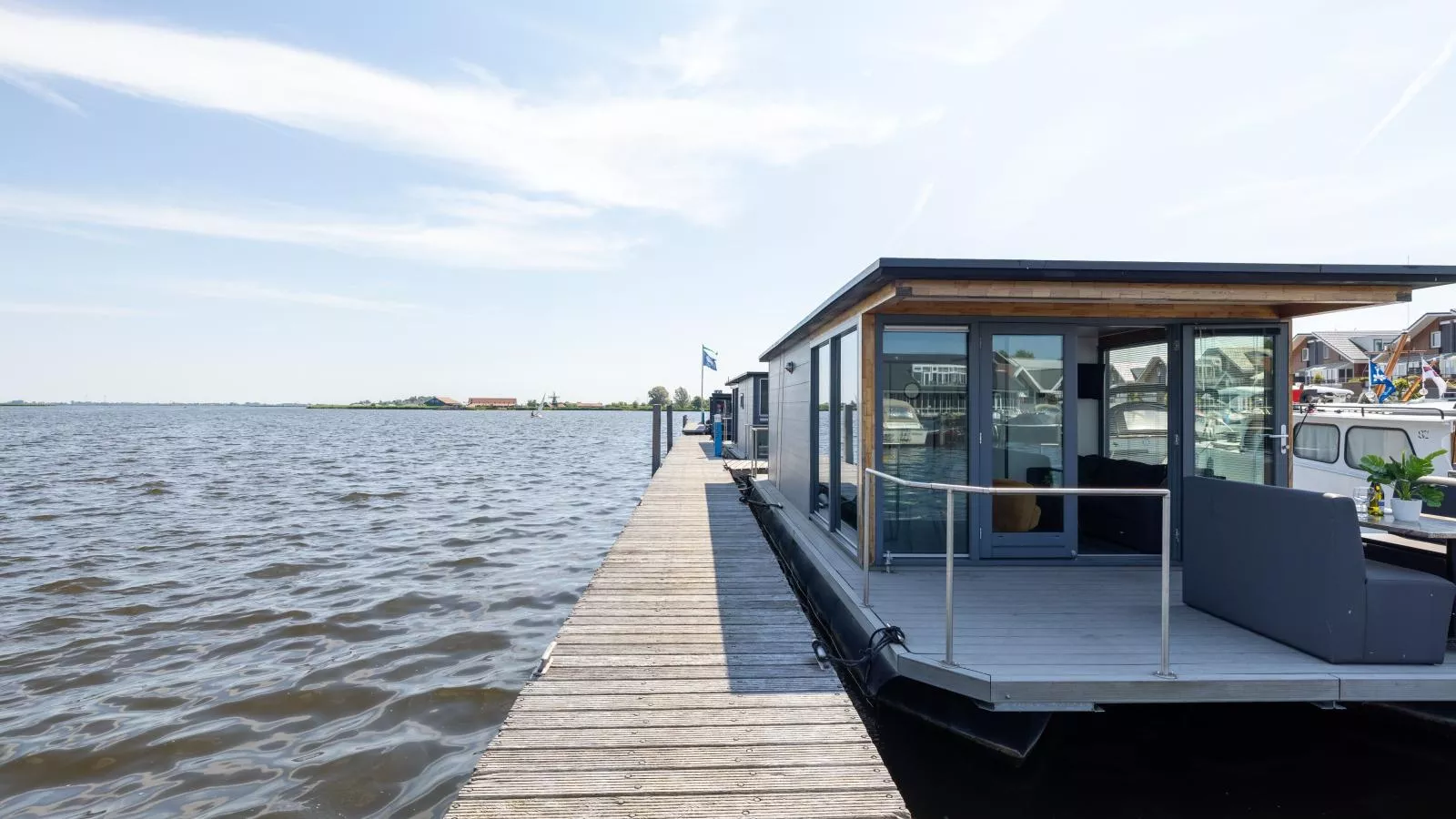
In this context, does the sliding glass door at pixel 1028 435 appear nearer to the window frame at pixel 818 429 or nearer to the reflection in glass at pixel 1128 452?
the reflection in glass at pixel 1128 452

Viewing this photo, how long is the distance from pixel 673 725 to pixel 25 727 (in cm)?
490

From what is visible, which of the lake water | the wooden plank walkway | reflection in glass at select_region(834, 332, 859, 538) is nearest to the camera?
the wooden plank walkway

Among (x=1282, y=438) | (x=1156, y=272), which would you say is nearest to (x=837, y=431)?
(x=1156, y=272)

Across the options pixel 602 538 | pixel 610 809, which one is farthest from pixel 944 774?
pixel 602 538

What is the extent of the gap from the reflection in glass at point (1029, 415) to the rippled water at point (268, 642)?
4.40 metres

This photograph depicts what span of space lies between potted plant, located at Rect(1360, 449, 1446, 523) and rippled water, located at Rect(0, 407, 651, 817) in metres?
5.69

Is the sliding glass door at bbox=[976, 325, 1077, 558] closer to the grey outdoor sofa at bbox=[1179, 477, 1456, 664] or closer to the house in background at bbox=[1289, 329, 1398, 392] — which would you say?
the grey outdoor sofa at bbox=[1179, 477, 1456, 664]

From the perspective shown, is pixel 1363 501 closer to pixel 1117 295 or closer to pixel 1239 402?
pixel 1239 402

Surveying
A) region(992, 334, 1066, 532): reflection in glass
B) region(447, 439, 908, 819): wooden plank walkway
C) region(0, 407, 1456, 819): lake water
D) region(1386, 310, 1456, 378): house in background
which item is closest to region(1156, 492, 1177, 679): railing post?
region(0, 407, 1456, 819): lake water

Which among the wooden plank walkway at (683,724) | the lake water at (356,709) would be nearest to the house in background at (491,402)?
the lake water at (356,709)

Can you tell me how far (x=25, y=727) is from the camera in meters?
4.92

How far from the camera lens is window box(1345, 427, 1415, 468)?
839 centimetres

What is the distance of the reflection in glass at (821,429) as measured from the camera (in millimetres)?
7691

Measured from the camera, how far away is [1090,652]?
383 cm
